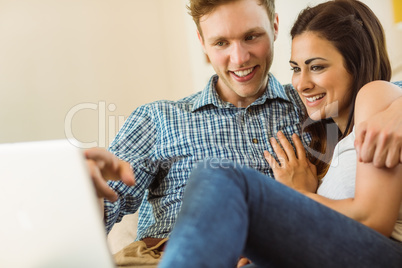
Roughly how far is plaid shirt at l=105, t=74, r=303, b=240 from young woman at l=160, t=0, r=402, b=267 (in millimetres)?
149

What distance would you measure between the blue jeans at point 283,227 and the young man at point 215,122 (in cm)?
67

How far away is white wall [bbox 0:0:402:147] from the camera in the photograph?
2.37 m

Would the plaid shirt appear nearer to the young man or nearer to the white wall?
the young man

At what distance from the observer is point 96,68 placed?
2646 millimetres

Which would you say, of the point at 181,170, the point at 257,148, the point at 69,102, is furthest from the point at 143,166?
the point at 69,102

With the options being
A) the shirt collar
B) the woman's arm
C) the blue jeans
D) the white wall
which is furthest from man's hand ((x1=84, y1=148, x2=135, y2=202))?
the white wall

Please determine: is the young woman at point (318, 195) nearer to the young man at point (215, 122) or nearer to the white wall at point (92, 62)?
the young man at point (215, 122)

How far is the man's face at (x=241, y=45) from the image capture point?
1.56 meters

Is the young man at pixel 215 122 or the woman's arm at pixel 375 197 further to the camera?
the young man at pixel 215 122

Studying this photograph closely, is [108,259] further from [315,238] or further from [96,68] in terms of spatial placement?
[96,68]

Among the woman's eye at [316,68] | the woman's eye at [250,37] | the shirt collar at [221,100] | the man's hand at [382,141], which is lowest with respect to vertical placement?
the man's hand at [382,141]

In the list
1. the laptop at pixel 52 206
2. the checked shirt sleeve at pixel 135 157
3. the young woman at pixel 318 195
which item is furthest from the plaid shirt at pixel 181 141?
the laptop at pixel 52 206

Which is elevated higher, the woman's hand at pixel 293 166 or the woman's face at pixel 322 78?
the woman's face at pixel 322 78

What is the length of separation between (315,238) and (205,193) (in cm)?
23
